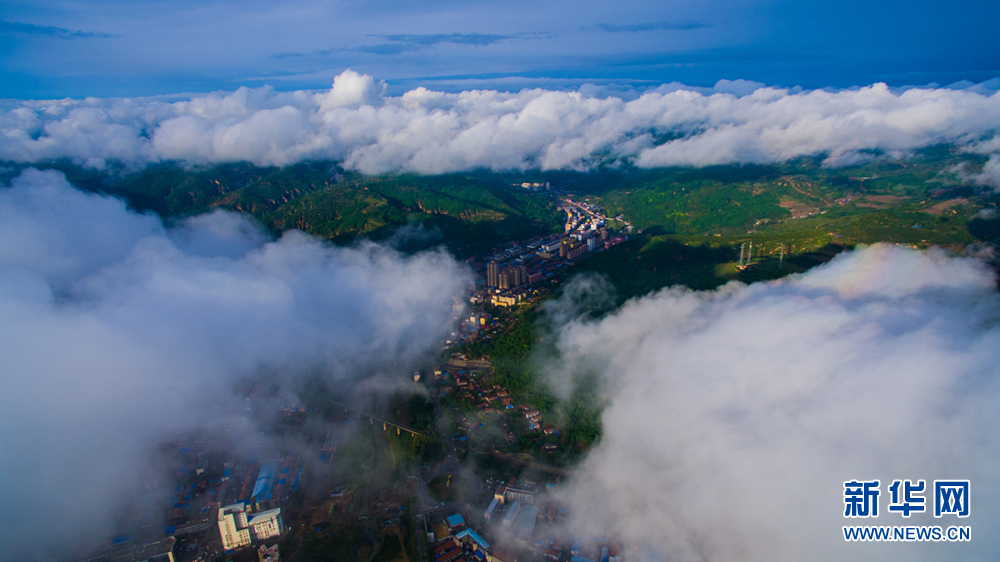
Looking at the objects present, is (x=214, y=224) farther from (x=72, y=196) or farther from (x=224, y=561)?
(x=224, y=561)

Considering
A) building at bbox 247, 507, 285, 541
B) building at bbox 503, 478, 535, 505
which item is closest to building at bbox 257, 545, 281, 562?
building at bbox 247, 507, 285, 541

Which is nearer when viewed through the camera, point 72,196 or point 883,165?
point 72,196

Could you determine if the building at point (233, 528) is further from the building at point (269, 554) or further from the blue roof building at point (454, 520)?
the blue roof building at point (454, 520)

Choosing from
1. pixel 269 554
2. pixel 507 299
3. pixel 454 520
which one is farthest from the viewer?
pixel 507 299

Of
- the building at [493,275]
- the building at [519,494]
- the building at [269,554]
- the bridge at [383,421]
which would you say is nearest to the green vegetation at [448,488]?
the building at [519,494]

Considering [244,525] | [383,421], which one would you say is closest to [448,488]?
[383,421]

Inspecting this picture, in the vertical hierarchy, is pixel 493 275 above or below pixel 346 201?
below

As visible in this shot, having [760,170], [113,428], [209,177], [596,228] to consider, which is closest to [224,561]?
[113,428]

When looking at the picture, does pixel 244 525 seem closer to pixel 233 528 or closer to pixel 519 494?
pixel 233 528
